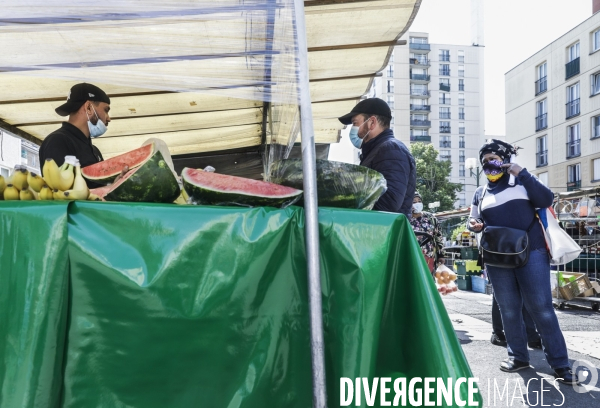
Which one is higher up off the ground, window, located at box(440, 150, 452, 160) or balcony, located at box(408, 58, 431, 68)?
balcony, located at box(408, 58, 431, 68)

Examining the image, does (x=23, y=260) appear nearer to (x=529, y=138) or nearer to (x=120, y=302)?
(x=120, y=302)

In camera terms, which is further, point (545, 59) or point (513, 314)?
point (545, 59)

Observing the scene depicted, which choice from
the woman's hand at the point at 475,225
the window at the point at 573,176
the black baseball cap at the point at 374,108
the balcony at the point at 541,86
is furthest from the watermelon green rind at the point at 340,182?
the balcony at the point at 541,86

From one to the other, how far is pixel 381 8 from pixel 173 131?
3009 millimetres

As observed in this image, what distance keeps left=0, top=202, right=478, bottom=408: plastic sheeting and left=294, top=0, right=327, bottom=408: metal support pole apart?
9cm

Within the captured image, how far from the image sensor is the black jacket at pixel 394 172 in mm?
2553

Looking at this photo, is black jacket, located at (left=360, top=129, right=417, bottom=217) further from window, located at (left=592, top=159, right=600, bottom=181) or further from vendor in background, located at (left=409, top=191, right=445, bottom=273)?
window, located at (left=592, top=159, right=600, bottom=181)

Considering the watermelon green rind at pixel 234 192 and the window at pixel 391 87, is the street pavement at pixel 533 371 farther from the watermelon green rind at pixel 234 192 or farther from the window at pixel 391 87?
the window at pixel 391 87

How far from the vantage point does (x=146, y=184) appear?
5.63 feet

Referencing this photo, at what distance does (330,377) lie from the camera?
1.65m

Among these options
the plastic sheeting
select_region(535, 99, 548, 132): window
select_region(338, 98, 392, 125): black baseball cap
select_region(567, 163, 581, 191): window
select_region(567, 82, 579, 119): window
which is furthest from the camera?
select_region(535, 99, 548, 132): window

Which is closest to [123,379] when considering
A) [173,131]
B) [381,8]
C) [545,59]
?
[381,8]

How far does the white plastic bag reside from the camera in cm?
383

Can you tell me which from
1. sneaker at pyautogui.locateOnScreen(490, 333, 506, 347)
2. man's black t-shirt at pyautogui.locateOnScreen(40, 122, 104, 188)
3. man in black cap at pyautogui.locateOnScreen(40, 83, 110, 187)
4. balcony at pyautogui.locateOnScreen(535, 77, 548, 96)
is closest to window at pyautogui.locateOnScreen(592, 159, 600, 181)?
balcony at pyautogui.locateOnScreen(535, 77, 548, 96)
